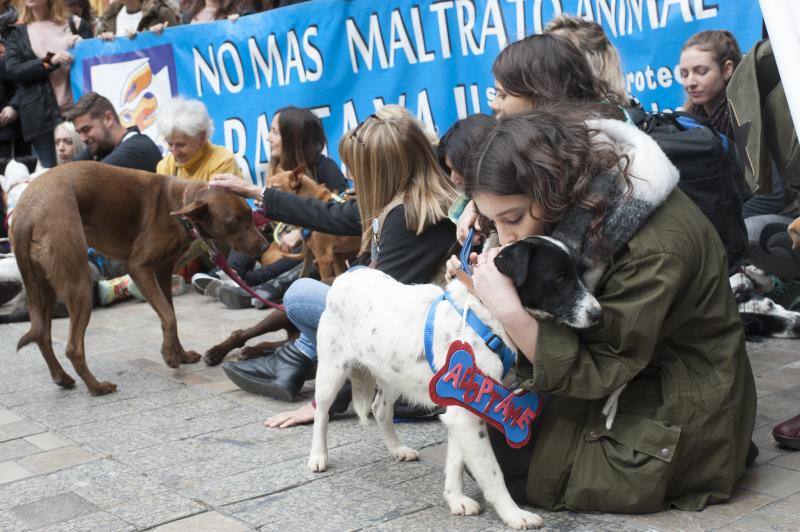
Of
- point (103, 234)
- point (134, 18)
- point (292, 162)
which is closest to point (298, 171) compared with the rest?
point (292, 162)

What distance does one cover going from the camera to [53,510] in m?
3.18

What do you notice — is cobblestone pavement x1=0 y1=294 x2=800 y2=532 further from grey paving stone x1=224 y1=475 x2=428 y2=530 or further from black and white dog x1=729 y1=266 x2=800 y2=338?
black and white dog x1=729 y1=266 x2=800 y2=338

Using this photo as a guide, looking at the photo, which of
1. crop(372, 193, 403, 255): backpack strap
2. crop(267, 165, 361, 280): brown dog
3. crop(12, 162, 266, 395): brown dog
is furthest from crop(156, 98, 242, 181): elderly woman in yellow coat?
crop(372, 193, 403, 255): backpack strap

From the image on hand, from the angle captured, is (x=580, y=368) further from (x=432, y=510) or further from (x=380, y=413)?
(x=380, y=413)

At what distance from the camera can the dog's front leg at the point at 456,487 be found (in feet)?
9.57

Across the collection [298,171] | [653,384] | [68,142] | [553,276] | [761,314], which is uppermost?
[68,142]

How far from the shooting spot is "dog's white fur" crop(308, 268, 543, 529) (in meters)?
2.79

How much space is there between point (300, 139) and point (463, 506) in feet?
13.7

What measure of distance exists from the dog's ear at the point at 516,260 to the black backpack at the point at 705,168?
3.67 feet

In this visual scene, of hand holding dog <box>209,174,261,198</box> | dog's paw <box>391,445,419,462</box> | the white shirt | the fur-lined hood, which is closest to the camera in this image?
the fur-lined hood

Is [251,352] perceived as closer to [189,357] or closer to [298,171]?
[189,357]

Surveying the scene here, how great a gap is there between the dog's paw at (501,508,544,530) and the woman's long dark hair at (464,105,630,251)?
0.87m

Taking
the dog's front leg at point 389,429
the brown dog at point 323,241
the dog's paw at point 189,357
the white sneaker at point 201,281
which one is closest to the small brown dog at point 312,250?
the brown dog at point 323,241

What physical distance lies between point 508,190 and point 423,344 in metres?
0.63
